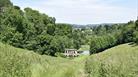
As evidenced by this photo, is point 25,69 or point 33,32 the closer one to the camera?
point 25,69

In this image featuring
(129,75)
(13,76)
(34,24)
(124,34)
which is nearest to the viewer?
(129,75)

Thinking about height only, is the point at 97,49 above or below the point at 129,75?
below

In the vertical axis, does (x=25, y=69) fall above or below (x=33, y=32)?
above

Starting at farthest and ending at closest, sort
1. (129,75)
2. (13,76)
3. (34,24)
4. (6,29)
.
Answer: (34,24)
(6,29)
(13,76)
(129,75)

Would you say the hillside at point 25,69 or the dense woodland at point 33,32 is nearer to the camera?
the hillside at point 25,69

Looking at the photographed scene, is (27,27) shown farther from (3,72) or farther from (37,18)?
(3,72)

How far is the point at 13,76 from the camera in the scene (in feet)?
67.3

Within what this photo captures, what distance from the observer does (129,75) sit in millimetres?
17984

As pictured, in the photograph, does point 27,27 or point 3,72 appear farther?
point 27,27

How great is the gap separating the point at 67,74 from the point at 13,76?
19.9 feet

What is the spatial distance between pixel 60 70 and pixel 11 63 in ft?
21.3

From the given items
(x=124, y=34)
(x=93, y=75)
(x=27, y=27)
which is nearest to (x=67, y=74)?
(x=93, y=75)

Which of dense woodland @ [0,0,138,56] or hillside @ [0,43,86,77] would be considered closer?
hillside @ [0,43,86,77]

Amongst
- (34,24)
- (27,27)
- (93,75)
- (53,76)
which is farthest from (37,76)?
(34,24)
